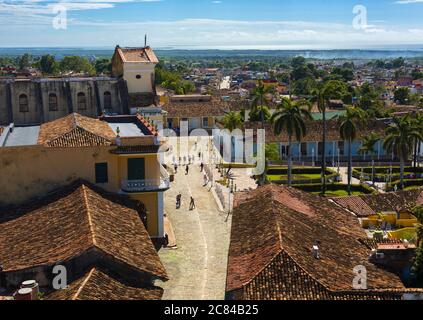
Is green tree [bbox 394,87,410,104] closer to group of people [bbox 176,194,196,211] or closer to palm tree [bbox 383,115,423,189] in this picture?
palm tree [bbox 383,115,423,189]

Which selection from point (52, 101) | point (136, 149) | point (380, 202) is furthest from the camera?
point (52, 101)

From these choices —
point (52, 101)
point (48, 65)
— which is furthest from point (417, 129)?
point (48, 65)

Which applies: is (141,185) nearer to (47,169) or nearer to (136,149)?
(136,149)

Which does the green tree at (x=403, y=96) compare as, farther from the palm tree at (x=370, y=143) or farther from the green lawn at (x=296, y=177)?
the green lawn at (x=296, y=177)

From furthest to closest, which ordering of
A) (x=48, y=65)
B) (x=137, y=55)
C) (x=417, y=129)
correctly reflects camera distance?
1. (x=48, y=65)
2. (x=137, y=55)
3. (x=417, y=129)

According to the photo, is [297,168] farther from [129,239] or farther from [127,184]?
[129,239]

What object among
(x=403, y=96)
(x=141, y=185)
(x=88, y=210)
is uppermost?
(x=403, y=96)

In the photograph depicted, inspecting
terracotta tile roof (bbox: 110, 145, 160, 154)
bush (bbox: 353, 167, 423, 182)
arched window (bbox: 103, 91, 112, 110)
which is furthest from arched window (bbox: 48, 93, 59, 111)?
bush (bbox: 353, 167, 423, 182)
